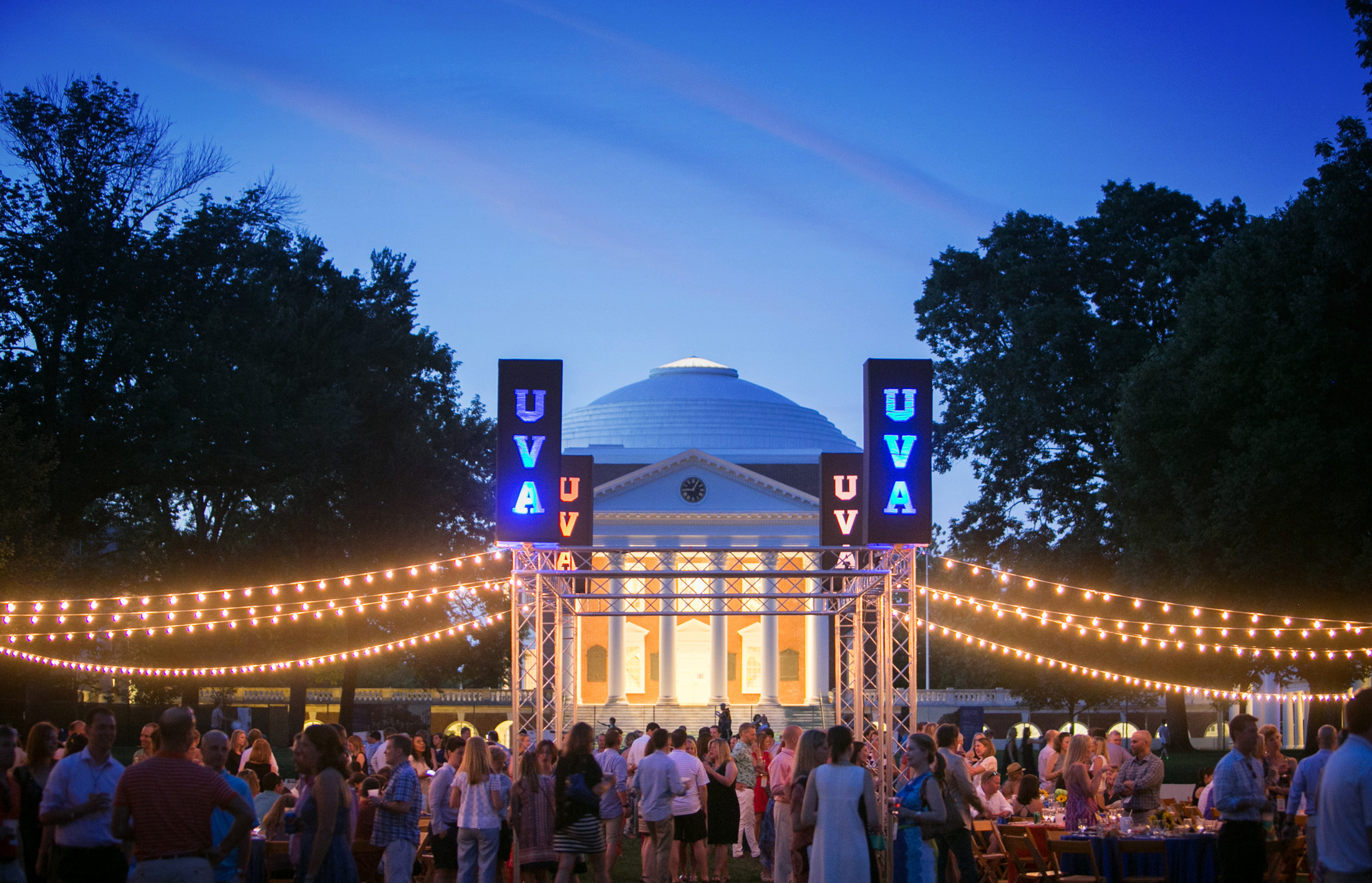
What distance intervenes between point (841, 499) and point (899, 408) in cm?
204

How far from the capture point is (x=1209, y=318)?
3291 centimetres

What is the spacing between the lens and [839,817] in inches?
391

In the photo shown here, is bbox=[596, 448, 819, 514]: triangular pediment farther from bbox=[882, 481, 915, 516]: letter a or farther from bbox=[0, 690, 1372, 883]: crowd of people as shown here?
bbox=[882, 481, 915, 516]: letter a

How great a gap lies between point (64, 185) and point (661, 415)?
43803 mm

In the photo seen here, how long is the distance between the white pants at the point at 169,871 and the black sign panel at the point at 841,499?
11939mm

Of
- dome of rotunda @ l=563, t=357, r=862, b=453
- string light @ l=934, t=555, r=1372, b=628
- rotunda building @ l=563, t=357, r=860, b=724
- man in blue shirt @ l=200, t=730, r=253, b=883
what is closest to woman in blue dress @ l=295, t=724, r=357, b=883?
man in blue shirt @ l=200, t=730, r=253, b=883

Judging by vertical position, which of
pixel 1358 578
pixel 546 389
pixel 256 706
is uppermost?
pixel 546 389

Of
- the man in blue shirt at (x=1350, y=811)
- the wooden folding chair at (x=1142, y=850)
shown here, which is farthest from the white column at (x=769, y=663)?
the man in blue shirt at (x=1350, y=811)

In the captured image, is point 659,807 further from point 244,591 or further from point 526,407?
point 244,591

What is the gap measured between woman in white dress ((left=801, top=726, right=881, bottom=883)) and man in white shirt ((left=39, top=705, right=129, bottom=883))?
192 inches

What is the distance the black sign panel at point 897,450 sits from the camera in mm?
17578

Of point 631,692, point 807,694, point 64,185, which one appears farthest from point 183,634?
point 807,694

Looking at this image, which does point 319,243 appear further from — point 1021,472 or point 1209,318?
point 1209,318

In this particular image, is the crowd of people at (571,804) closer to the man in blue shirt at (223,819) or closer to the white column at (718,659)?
the man in blue shirt at (223,819)
